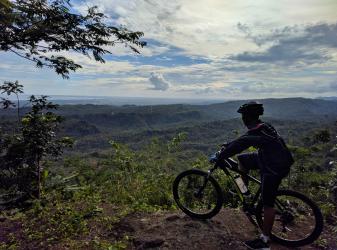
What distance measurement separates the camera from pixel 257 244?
20.9 ft

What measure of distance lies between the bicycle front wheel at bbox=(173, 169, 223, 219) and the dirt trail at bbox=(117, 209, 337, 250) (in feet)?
0.69

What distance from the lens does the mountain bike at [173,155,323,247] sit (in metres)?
6.67

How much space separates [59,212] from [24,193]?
2926 millimetres

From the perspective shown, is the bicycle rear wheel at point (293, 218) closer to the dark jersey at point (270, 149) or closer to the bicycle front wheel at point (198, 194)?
the dark jersey at point (270, 149)

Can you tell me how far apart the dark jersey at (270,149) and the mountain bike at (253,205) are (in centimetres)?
68

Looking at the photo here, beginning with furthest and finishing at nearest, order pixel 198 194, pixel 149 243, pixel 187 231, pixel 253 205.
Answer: pixel 198 194 → pixel 187 231 → pixel 253 205 → pixel 149 243

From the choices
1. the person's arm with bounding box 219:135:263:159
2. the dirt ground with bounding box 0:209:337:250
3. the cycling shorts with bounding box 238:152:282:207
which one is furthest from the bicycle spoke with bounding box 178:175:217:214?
the cycling shorts with bounding box 238:152:282:207

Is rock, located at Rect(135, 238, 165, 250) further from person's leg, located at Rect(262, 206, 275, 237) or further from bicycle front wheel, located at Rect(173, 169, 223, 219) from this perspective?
person's leg, located at Rect(262, 206, 275, 237)

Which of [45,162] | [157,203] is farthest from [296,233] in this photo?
[45,162]

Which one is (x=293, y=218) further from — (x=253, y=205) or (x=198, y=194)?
(x=198, y=194)

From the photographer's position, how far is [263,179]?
20.5 ft

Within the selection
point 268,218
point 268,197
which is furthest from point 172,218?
point 268,197

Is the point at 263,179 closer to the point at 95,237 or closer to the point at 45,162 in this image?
the point at 95,237

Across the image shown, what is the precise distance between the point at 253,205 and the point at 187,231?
139cm
